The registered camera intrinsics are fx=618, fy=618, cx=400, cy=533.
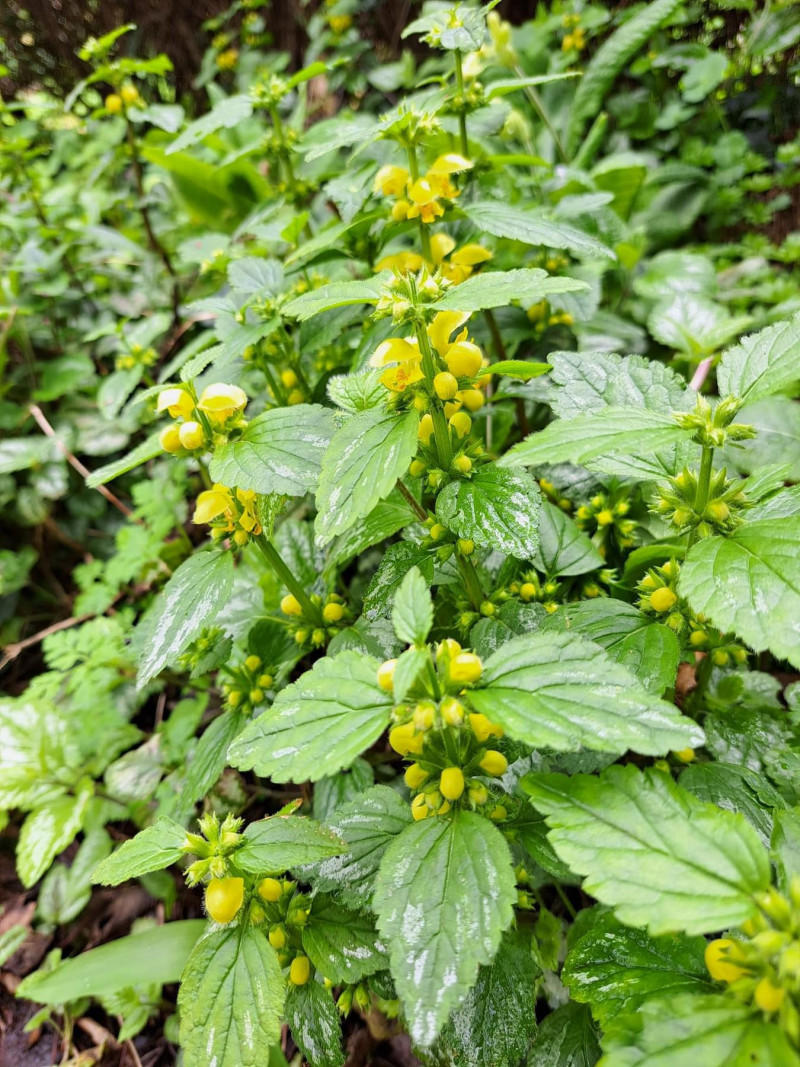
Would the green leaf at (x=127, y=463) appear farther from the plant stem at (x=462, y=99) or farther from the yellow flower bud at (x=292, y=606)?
the plant stem at (x=462, y=99)

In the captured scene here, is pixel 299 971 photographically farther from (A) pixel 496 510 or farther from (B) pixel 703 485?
(B) pixel 703 485

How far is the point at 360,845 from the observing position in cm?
89

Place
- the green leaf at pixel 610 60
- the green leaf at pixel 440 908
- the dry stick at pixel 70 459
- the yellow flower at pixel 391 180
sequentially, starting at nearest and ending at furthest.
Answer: the green leaf at pixel 440 908 → the yellow flower at pixel 391 180 → the green leaf at pixel 610 60 → the dry stick at pixel 70 459

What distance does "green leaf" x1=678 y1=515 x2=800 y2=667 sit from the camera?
64cm

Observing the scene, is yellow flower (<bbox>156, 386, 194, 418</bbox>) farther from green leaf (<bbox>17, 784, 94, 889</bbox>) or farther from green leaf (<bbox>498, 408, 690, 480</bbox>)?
green leaf (<bbox>17, 784, 94, 889</bbox>)

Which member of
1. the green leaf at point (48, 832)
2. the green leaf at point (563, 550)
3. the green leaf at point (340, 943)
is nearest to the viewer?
the green leaf at point (340, 943)

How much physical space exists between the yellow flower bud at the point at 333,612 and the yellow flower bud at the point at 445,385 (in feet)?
1.70

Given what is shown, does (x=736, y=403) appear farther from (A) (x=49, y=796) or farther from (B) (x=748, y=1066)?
(A) (x=49, y=796)

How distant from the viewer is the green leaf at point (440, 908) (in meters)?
0.63

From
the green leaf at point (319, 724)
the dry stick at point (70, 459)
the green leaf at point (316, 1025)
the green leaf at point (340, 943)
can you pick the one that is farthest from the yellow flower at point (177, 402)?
the dry stick at point (70, 459)

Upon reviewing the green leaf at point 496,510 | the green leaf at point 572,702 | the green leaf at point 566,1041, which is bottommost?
the green leaf at point 566,1041

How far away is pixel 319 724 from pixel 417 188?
1017mm

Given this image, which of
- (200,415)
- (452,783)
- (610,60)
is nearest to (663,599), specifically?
(452,783)

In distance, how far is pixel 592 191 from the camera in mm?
1902
